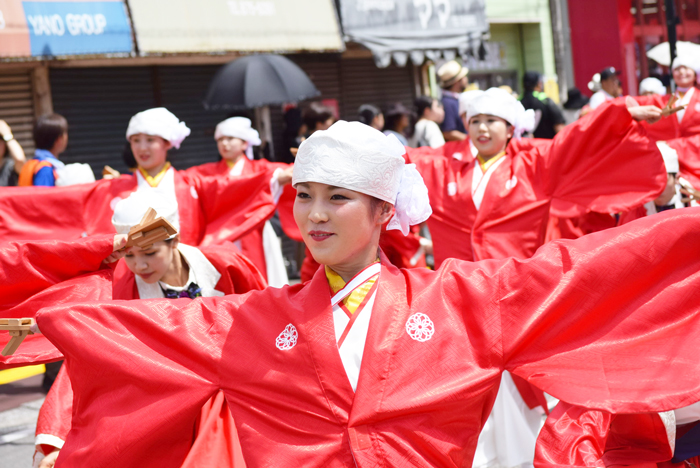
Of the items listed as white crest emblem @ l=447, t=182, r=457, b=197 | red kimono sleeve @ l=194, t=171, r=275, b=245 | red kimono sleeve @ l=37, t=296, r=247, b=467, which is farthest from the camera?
red kimono sleeve @ l=194, t=171, r=275, b=245

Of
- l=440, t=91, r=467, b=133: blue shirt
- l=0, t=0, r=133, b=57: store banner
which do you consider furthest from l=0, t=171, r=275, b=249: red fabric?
l=440, t=91, r=467, b=133: blue shirt

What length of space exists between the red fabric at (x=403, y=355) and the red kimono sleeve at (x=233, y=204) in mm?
2928

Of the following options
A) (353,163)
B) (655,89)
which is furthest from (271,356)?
(655,89)

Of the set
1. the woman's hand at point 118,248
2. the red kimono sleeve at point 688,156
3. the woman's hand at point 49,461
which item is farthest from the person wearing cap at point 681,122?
the woman's hand at point 49,461

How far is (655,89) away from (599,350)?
7.75m

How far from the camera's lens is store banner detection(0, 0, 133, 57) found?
6793 millimetres

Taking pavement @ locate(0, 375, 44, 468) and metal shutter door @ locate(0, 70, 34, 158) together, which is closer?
pavement @ locate(0, 375, 44, 468)

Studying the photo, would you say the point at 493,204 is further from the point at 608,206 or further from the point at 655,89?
the point at 655,89

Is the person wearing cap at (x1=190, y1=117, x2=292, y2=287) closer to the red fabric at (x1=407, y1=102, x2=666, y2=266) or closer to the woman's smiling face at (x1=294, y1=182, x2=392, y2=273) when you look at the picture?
the red fabric at (x1=407, y1=102, x2=666, y2=266)

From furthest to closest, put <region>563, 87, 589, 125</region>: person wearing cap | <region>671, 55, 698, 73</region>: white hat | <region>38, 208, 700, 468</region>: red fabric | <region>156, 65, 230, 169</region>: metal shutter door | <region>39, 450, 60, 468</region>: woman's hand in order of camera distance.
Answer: <region>563, 87, 589, 125</region>: person wearing cap
<region>156, 65, 230, 169</region>: metal shutter door
<region>671, 55, 698, 73</region>: white hat
<region>39, 450, 60, 468</region>: woman's hand
<region>38, 208, 700, 468</region>: red fabric

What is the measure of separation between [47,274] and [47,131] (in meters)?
2.99

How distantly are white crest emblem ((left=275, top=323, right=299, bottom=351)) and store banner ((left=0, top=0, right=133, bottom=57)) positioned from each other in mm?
5420

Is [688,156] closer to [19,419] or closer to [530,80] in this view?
[530,80]

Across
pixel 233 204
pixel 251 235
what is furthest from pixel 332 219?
pixel 251 235
